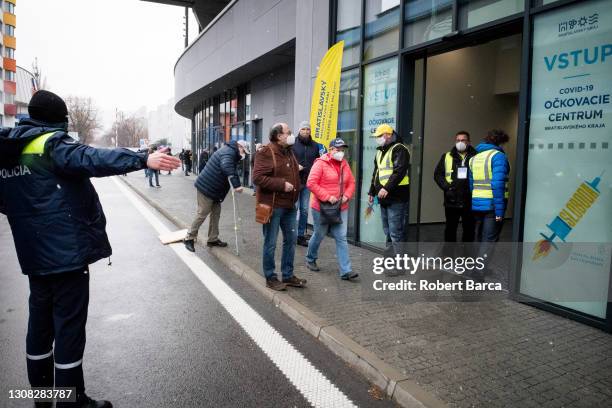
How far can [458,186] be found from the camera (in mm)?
6504

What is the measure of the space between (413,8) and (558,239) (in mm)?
4089

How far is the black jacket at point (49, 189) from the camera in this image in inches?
112

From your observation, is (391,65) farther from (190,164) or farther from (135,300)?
(190,164)

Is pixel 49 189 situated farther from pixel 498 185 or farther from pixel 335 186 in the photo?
pixel 498 185

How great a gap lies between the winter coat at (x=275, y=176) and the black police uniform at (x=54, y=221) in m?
2.52

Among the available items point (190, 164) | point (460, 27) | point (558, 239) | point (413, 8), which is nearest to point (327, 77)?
point (413, 8)

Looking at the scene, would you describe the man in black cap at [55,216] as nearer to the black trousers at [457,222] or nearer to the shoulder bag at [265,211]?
the shoulder bag at [265,211]

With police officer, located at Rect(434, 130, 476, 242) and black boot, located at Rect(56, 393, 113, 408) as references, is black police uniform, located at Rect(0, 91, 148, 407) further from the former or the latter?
police officer, located at Rect(434, 130, 476, 242)

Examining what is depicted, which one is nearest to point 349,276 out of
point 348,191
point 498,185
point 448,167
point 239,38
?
point 348,191

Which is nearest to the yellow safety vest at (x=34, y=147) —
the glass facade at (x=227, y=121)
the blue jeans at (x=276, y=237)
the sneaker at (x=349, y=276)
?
the blue jeans at (x=276, y=237)

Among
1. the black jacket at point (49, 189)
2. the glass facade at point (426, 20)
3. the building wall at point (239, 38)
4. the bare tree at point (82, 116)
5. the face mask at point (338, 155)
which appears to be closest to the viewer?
the black jacket at point (49, 189)

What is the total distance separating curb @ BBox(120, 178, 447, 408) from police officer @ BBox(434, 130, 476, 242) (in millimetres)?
2722

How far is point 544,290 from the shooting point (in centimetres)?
520

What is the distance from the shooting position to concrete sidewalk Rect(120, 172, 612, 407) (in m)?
3.36
